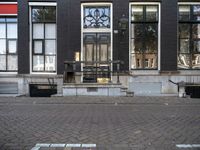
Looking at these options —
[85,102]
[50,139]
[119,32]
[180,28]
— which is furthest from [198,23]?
[50,139]

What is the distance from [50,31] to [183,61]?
29.9 ft

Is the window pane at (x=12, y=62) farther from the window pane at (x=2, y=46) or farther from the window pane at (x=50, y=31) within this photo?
the window pane at (x=50, y=31)

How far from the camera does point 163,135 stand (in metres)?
8.63

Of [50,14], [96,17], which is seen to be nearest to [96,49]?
[96,17]

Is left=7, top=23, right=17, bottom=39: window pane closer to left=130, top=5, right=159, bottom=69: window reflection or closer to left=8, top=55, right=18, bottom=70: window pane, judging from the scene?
Result: left=8, top=55, right=18, bottom=70: window pane

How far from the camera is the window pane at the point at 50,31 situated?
79.2 ft

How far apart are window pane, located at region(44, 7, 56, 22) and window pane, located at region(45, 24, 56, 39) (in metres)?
0.41

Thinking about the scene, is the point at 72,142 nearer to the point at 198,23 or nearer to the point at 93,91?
the point at 93,91

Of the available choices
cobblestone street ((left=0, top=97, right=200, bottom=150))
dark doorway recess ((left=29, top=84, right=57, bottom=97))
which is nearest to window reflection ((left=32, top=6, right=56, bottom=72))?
dark doorway recess ((left=29, top=84, right=57, bottom=97))

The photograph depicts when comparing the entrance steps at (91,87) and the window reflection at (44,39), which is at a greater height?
the window reflection at (44,39)

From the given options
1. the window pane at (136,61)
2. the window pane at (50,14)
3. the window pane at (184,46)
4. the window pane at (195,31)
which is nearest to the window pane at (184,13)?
the window pane at (195,31)

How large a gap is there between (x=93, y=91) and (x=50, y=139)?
12.5 m

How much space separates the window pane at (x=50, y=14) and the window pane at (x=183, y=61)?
8.78m

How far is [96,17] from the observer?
77.8 feet
